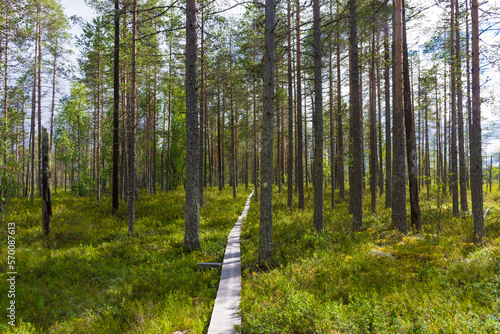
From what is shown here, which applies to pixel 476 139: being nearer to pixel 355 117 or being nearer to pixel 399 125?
pixel 399 125

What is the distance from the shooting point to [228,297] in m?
5.11

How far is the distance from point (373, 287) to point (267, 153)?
155 inches

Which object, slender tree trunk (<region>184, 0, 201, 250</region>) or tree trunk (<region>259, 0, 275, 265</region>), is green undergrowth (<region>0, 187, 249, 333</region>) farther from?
tree trunk (<region>259, 0, 275, 265</region>)

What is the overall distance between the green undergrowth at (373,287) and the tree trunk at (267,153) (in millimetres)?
695

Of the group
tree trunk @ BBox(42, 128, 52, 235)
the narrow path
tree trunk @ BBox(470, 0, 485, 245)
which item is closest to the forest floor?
the narrow path

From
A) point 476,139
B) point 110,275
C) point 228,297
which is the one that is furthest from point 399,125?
point 110,275

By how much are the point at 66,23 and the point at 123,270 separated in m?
18.7

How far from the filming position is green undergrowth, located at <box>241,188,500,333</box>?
3.47 meters

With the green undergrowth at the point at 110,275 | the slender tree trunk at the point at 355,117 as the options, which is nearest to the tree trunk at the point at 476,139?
the slender tree trunk at the point at 355,117

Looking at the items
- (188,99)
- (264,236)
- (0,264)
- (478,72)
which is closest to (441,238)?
(478,72)

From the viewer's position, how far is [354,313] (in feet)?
12.4

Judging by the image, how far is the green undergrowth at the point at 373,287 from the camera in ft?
11.4

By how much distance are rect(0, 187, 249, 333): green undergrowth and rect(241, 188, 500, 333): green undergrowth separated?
136cm

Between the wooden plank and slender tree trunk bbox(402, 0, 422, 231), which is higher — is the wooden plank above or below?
below
